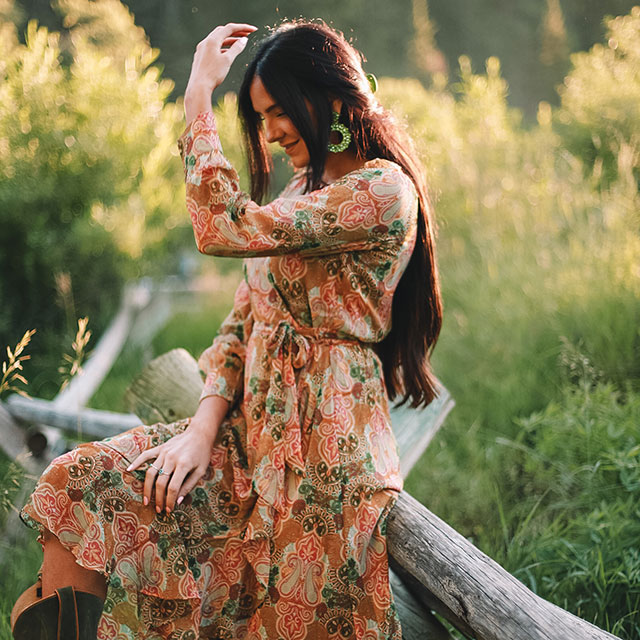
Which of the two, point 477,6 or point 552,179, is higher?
point 477,6

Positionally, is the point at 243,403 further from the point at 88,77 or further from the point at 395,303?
the point at 88,77

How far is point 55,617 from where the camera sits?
149cm

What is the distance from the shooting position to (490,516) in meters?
3.01

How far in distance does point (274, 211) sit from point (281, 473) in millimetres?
667

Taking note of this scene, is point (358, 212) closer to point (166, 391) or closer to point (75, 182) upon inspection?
point (166, 391)

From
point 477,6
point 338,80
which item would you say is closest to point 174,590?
point 338,80

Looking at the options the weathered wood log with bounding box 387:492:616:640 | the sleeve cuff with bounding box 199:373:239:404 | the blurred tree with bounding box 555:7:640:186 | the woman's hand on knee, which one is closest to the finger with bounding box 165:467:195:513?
the woman's hand on knee

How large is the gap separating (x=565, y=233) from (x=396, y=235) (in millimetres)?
3582

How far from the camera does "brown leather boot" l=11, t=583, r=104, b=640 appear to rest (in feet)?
4.86

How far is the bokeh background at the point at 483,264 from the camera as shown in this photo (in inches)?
103

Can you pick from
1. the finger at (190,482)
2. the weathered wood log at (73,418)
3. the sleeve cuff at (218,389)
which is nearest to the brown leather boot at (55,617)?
the finger at (190,482)

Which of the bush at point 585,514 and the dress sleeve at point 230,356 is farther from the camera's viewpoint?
the bush at point 585,514

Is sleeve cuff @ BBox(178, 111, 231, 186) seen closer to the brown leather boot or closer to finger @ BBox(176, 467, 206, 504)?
finger @ BBox(176, 467, 206, 504)

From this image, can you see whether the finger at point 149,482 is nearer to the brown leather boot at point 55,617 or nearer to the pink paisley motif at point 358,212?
the brown leather boot at point 55,617
